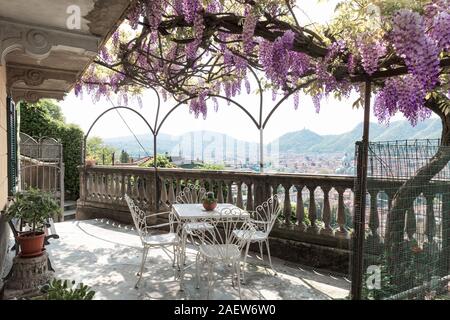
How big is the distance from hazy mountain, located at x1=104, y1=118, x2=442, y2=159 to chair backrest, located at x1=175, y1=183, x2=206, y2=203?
48.0 inches

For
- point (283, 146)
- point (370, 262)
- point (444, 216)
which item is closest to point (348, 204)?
point (444, 216)

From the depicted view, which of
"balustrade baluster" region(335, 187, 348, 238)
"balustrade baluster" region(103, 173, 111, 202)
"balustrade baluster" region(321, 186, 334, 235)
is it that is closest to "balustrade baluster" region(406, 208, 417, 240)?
"balustrade baluster" region(335, 187, 348, 238)

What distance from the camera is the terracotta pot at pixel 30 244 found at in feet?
9.09

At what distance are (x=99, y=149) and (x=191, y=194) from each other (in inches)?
516

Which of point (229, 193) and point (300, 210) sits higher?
point (229, 193)

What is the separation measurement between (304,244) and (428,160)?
1.79 m

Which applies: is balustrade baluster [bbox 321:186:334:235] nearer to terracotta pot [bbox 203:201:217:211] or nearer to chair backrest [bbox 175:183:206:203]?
terracotta pot [bbox 203:201:217:211]

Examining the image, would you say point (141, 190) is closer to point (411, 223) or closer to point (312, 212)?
point (312, 212)

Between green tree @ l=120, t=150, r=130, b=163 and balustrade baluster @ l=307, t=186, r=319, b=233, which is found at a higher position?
green tree @ l=120, t=150, r=130, b=163

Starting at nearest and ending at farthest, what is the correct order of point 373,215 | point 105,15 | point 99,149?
1. point 105,15
2. point 373,215
3. point 99,149

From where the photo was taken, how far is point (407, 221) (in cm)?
285

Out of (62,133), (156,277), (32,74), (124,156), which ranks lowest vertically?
(156,277)

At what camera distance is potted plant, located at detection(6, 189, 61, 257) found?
9.14ft

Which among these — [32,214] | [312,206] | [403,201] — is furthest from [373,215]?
[32,214]
